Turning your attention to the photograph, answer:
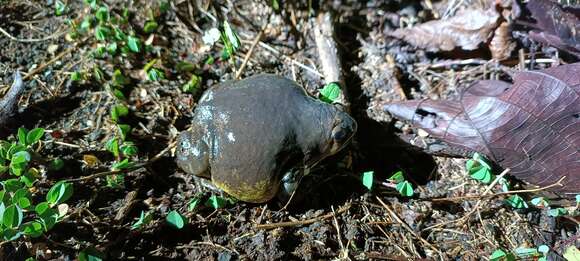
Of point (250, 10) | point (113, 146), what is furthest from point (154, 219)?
point (250, 10)

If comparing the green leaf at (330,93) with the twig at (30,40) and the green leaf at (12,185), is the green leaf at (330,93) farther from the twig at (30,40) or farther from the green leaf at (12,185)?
the twig at (30,40)

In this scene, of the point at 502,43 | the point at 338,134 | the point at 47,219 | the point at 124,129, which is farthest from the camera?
the point at 502,43

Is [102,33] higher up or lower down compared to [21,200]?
higher up

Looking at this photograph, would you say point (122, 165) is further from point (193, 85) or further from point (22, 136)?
point (193, 85)

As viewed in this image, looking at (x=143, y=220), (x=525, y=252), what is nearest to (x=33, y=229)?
(x=143, y=220)

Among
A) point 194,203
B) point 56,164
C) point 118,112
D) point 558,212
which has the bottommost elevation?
point 558,212

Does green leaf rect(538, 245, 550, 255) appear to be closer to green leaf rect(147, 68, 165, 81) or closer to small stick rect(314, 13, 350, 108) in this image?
small stick rect(314, 13, 350, 108)

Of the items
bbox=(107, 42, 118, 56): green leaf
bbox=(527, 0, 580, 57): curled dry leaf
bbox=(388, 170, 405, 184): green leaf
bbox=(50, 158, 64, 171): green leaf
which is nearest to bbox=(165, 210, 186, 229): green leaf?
bbox=(50, 158, 64, 171): green leaf
